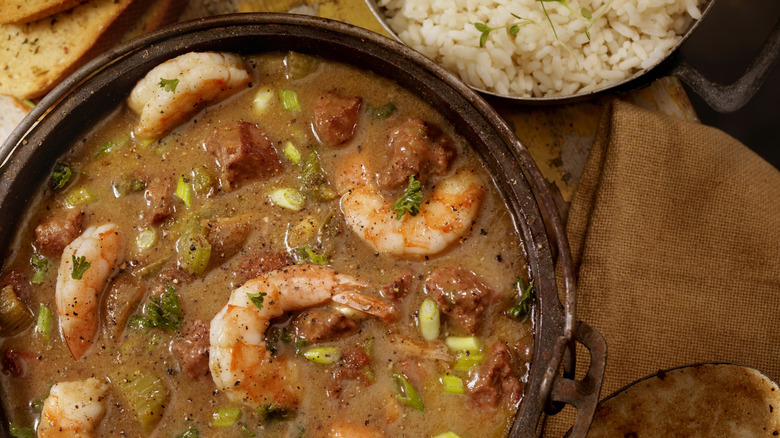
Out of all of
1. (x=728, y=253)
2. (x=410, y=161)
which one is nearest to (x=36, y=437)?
(x=410, y=161)

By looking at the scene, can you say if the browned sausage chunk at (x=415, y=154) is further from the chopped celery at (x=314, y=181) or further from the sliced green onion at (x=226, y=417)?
the sliced green onion at (x=226, y=417)

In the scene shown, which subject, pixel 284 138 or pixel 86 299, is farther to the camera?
pixel 284 138

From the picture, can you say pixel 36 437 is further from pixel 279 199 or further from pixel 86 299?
pixel 279 199

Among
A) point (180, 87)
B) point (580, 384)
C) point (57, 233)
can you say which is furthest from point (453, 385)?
point (57, 233)

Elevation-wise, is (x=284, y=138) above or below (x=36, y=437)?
above

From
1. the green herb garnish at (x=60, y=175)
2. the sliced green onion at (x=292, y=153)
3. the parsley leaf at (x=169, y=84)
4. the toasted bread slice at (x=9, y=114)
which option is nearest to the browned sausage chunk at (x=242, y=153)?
the sliced green onion at (x=292, y=153)
